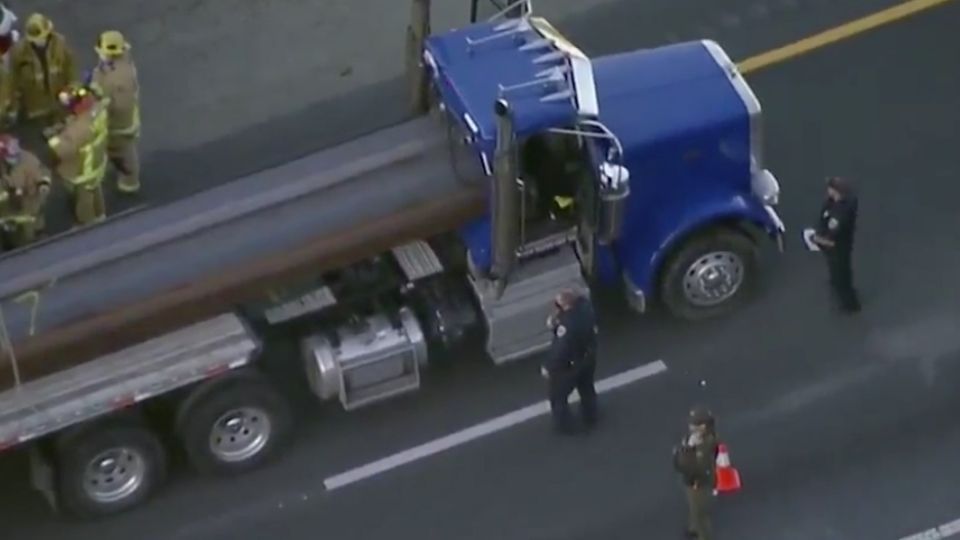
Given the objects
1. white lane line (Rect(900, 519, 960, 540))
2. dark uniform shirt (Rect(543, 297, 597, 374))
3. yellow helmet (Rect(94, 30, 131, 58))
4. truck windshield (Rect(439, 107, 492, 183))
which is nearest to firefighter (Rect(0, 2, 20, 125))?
yellow helmet (Rect(94, 30, 131, 58))

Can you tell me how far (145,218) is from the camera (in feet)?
51.1

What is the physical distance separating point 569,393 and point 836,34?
546 cm

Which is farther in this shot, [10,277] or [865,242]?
[865,242]

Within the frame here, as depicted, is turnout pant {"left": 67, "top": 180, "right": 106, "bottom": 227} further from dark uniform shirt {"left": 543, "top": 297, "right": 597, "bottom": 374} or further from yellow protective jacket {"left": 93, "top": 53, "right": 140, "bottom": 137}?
dark uniform shirt {"left": 543, "top": 297, "right": 597, "bottom": 374}

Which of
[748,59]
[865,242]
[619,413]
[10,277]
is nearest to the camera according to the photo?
[10,277]

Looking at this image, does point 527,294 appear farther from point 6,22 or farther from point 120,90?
point 6,22

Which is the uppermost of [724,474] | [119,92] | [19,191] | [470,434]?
[119,92]

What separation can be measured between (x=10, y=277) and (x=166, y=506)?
6.67ft

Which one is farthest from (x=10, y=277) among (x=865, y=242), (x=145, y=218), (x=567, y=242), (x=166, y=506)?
(x=865, y=242)

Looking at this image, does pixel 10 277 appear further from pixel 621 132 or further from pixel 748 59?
pixel 748 59

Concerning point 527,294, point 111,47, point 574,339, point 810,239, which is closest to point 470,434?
point 527,294

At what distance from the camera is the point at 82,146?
17.2m

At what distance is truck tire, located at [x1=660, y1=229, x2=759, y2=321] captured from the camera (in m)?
16.4

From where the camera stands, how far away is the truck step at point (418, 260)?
1591 centimetres
